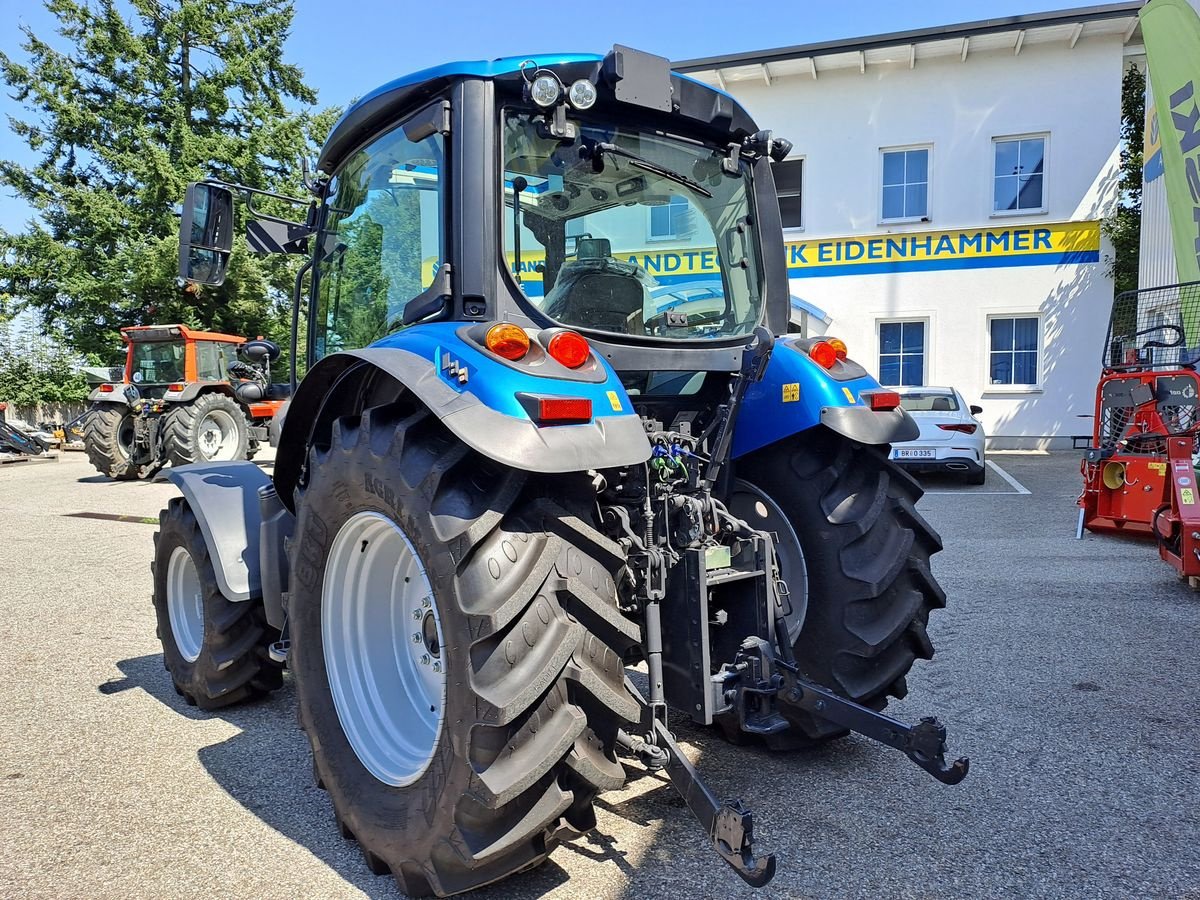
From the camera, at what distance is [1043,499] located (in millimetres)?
9836

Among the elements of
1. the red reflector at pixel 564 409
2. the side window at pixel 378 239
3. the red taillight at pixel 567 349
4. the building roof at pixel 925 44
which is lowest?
the red reflector at pixel 564 409

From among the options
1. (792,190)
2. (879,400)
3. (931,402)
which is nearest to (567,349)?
(879,400)

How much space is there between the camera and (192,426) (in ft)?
42.6

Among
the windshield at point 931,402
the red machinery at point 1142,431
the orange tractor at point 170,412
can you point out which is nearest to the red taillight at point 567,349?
the red machinery at point 1142,431

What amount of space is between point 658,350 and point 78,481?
14.4 m

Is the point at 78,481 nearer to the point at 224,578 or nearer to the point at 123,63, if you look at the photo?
the point at 224,578

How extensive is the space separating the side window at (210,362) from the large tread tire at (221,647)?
1186 centimetres

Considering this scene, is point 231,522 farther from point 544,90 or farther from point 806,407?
point 806,407

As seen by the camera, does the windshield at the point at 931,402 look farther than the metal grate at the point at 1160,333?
Yes

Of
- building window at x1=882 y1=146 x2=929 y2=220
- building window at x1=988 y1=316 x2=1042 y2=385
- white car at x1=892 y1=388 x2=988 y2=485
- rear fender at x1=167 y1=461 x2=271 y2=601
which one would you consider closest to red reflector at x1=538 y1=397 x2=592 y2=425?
rear fender at x1=167 y1=461 x2=271 y2=601

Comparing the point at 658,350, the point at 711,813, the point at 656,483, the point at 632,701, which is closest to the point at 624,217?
the point at 658,350

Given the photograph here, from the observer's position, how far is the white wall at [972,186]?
14.7m

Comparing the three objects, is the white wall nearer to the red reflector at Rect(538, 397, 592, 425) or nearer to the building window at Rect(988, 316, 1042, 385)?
the building window at Rect(988, 316, 1042, 385)

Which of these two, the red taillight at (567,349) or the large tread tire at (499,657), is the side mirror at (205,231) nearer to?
the large tread tire at (499,657)
